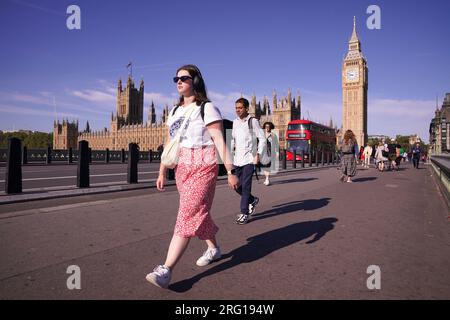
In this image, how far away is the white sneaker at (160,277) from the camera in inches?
93.7

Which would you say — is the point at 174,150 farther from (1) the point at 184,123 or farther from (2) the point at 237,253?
(2) the point at 237,253

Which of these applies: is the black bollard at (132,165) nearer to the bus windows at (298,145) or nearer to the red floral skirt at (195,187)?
the red floral skirt at (195,187)

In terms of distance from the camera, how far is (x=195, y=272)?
279 cm

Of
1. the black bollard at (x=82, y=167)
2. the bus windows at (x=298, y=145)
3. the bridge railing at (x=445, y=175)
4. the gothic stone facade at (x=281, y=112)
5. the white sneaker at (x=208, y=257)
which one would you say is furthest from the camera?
the gothic stone facade at (x=281, y=112)

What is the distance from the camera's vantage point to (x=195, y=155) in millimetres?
2660

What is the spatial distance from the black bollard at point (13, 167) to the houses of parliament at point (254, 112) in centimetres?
8011

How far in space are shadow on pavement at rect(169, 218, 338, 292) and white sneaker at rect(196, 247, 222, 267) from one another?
83 millimetres

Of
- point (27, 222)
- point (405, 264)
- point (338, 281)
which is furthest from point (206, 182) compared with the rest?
point (27, 222)

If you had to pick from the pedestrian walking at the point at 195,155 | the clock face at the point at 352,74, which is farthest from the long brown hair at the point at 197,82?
the clock face at the point at 352,74

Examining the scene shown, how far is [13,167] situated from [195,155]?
568cm

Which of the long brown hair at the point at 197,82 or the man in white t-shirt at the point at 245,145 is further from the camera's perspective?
the man in white t-shirt at the point at 245,145

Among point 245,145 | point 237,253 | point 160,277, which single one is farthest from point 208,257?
point 245,145

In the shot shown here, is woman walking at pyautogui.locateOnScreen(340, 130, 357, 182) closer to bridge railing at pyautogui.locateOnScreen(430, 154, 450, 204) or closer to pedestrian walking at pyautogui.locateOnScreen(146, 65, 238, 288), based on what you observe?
bridge railing at pyautogui.locateOnScreen(430, 154, 450, 204)
